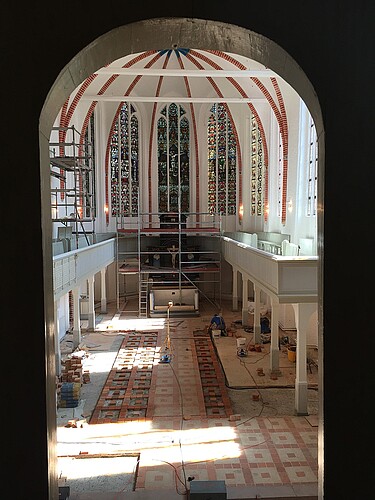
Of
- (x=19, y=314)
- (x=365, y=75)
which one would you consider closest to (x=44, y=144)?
(x=19, y=314)

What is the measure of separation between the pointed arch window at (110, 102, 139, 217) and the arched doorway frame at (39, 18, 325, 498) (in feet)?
77.2

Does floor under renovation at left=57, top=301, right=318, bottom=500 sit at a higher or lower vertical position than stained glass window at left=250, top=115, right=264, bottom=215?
lower

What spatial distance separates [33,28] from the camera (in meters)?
2.47

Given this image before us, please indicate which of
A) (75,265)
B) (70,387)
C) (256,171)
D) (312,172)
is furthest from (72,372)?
(256,171)

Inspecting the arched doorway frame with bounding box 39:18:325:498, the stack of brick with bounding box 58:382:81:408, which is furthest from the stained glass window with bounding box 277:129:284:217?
the arched doorway frame with bounding box 39:18:325:498

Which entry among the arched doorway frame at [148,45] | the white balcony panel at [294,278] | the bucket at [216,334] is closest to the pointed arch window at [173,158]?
the bucket at [216,334]

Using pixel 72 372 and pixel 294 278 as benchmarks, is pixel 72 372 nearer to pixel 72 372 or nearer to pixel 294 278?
pixel 72 372

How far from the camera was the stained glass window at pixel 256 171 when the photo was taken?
80.9 ft

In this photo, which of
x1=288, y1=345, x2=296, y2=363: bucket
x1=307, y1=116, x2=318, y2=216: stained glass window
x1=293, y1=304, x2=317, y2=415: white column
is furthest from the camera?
x1=307, y1=116, x2=318, y2=216: stained glass window

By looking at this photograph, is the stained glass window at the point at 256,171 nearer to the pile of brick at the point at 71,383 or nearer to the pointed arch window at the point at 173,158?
the pointed arch window at the point at 173,158

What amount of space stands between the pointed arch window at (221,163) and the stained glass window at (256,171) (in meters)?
1.27

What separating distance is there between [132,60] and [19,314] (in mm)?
21213

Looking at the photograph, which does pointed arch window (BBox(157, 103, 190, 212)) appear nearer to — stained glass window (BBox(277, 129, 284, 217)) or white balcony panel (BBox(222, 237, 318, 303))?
stained glass window (BBox(277, 129, 284, 217))

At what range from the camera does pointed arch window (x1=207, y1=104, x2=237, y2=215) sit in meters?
26.5
